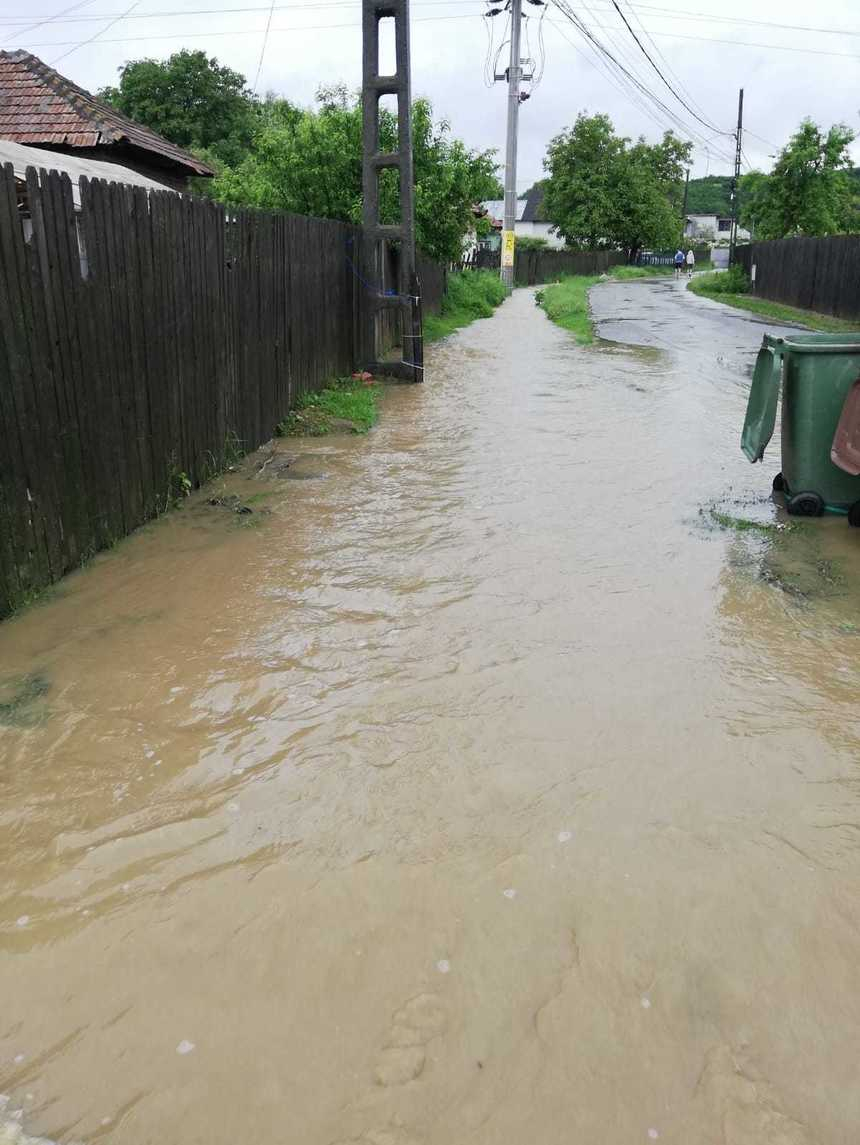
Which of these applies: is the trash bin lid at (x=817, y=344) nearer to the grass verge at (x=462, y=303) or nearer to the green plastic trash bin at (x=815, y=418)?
the green plastic trash bin at (x=815, y=418)

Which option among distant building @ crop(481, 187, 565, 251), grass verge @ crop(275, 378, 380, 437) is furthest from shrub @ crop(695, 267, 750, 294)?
distant building @ crop(481, 187, 565, 251)

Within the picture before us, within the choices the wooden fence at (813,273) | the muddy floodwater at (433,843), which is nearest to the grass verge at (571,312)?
the wooden fence at (813,273)

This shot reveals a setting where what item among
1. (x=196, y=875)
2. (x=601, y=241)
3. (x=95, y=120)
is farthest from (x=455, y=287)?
(x=601, y=241)

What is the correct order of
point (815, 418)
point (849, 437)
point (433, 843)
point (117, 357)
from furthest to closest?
1. point (815, 418)
2. point (849, 437)
3. point (117, 357)
4. point (433, 843)

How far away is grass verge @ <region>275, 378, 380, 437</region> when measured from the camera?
10008 millimetres

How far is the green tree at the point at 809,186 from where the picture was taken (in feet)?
119

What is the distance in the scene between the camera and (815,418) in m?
7.00

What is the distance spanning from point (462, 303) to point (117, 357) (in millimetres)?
25330

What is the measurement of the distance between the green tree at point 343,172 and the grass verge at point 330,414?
24.5 ft

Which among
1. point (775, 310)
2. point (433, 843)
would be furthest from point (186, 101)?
point (433, 843)

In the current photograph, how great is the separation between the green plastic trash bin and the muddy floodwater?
735 mm

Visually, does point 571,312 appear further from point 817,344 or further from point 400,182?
point 817,344

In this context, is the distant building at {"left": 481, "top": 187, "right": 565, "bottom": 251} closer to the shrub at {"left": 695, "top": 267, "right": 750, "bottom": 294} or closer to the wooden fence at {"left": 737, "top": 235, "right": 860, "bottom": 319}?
the shrub at {"left": 695, "top": 267, "right": 750, "bottom": 294}

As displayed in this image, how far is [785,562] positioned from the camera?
611 centimetres
